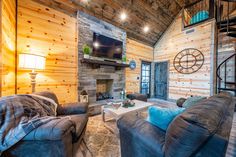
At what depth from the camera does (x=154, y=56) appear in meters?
5.99

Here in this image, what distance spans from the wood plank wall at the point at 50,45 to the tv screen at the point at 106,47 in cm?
62

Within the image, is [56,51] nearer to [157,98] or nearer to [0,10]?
[0,10]

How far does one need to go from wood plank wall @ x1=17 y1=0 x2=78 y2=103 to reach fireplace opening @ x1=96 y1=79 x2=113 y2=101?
984 mm

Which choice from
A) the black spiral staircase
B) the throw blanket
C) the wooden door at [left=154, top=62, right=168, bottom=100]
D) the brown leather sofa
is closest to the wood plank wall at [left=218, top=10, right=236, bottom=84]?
the black spiral staircase

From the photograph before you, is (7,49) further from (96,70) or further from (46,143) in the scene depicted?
(96,70)

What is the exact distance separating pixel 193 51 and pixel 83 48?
428 cm

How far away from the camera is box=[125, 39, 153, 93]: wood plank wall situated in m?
4.96

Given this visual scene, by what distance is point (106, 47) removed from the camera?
3809 mm

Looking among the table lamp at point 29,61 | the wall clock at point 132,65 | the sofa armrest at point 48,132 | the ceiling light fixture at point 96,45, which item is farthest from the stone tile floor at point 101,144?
the wall clock at point 132,65

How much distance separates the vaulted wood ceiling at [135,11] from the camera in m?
3.11

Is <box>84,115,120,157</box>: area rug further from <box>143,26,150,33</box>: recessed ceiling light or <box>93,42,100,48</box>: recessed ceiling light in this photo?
<box>143,26,150,33</box>: recessed ceiling light

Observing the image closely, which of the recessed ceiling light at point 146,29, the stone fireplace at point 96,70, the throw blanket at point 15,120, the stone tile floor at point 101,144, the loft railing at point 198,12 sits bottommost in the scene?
the stone tile floor at point 101,144

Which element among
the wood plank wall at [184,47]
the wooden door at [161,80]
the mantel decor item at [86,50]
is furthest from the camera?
the wooden door at [161,80]

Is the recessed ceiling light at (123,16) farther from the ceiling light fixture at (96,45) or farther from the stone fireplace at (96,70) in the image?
the ceiling light fixture at (96,45)
